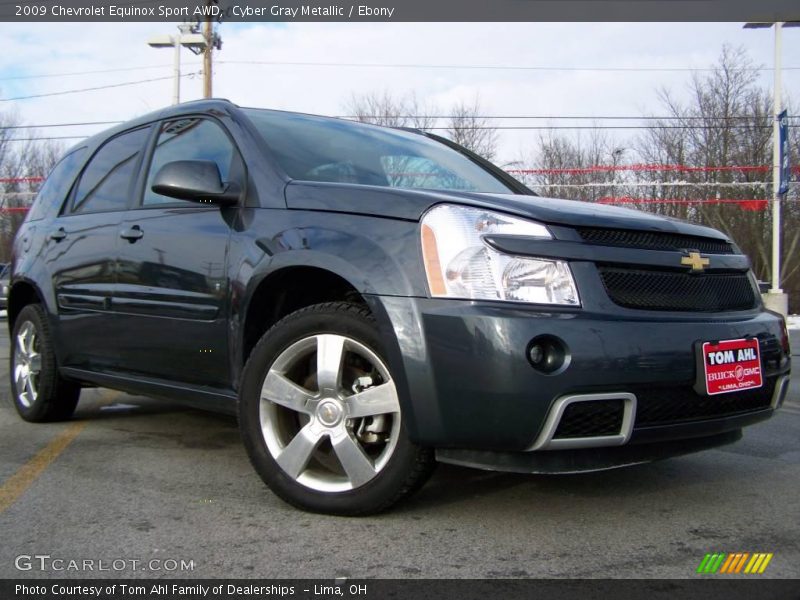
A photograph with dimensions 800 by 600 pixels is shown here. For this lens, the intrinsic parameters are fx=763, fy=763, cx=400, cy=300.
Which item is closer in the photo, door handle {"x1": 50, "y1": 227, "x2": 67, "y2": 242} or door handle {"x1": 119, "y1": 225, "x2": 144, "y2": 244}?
door handle {"x1": 119, "y1": 225, "x2": 144, "y2": 244}

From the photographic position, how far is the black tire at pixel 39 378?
15.1 feet

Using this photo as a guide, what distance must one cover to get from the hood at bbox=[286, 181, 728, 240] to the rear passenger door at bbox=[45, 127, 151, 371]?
1431 mm

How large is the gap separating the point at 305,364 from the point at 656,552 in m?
1.42

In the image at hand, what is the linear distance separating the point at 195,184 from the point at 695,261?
2.03 meters

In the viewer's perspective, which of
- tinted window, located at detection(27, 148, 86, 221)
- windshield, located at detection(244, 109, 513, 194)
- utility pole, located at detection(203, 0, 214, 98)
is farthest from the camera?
utility pole, located at detection(203, 0, 214, 98)

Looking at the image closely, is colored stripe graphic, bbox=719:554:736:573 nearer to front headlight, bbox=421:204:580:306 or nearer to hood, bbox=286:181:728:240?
front headlight, bbox=421:204:580:306

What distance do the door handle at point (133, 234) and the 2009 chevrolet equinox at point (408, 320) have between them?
0.01 meters

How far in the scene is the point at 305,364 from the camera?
2.97m

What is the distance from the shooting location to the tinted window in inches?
189

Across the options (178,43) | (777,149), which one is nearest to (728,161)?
(777,149)

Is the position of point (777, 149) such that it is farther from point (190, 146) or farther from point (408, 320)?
point (408, 320)

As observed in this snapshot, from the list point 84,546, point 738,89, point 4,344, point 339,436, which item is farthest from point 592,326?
point 738,89

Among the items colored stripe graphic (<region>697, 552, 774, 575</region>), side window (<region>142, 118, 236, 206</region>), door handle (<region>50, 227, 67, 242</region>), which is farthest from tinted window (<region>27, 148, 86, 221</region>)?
colored stripe graphic (<region>697, 552, 774, 575</region>)

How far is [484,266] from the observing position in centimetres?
252
